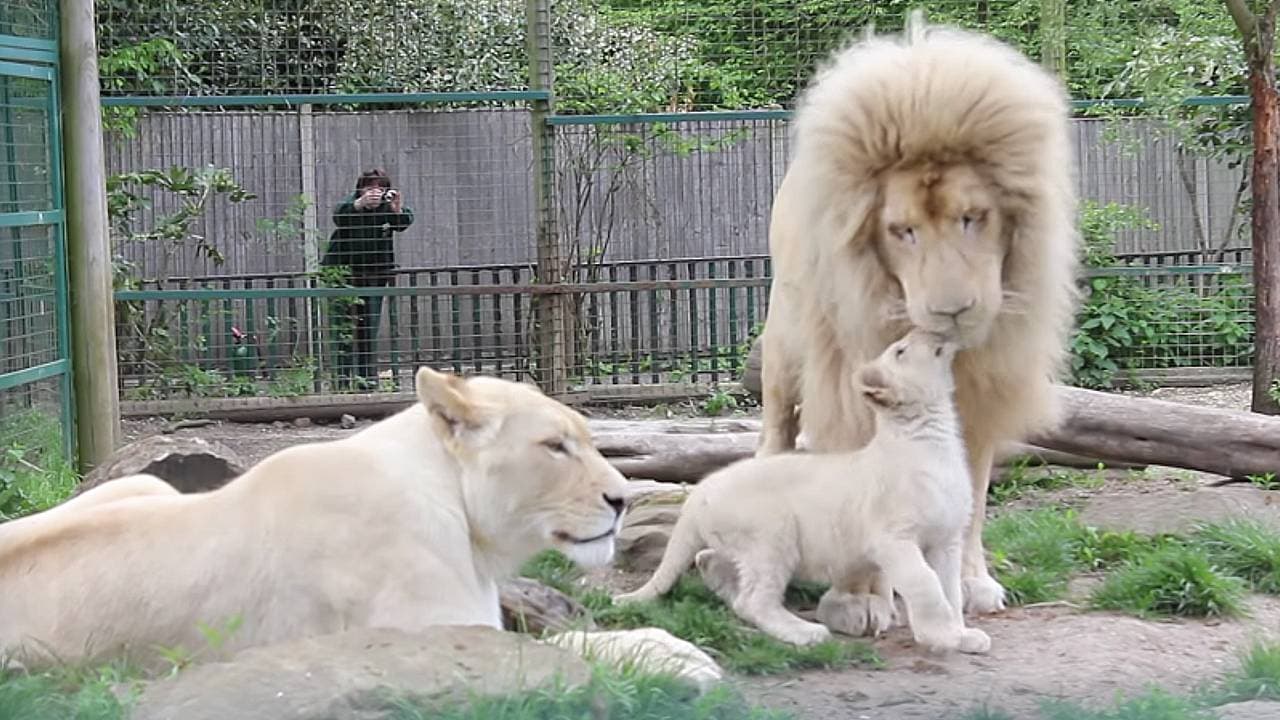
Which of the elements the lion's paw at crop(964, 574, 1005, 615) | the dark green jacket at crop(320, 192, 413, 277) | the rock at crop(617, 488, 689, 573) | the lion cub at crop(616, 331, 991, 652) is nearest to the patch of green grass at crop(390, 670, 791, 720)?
the lion cub at crop(616, 331, 991, 652)

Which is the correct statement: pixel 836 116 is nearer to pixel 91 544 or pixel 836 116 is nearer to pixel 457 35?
pixel 91 544

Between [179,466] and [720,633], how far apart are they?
2.68 metres

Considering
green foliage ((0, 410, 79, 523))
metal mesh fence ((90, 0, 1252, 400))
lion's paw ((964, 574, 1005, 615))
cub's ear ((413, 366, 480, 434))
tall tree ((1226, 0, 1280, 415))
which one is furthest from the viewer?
metal mesh fence ((90, 0, 1252, 400))

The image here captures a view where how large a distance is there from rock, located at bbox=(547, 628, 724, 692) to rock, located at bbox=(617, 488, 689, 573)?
213 cm

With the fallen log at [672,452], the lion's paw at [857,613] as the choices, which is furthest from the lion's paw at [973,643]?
the fallen log at [672,452]

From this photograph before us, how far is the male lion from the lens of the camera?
5945mm

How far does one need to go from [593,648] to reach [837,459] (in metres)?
1.67

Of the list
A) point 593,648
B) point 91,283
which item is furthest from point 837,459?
point 91,283

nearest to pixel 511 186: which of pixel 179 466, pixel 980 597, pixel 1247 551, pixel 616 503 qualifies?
pixel 179 466

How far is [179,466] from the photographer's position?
23.9 feet

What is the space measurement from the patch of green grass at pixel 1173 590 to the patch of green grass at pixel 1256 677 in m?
1.08

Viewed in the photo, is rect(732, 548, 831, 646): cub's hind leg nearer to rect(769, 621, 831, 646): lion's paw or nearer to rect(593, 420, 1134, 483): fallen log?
rect(769, 621, 831, 646): lion's paw

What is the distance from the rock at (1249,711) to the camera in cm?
401

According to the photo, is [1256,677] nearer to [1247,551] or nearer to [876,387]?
[876,387]
